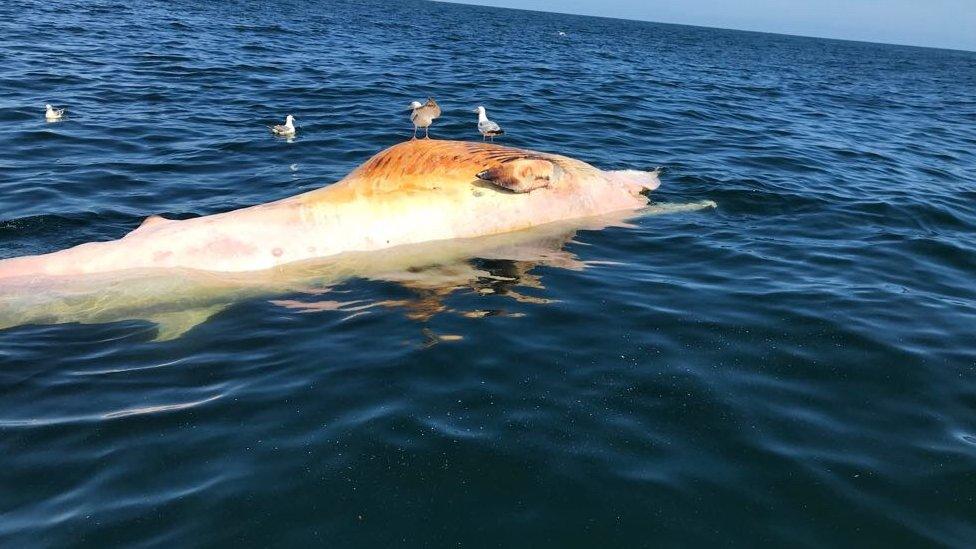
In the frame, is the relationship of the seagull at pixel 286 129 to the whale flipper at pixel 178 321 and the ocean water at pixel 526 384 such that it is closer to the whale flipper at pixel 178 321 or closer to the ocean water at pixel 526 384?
the ocean water at pixel 526 384

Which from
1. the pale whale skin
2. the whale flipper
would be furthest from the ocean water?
the pale whale skin

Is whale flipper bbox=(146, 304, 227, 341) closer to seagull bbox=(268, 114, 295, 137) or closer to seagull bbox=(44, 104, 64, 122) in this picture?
seagull bbox=(268, 114, 295, 137)

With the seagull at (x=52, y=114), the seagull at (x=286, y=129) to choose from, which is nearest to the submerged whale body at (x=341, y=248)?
the seagull at (x=286, y=129)

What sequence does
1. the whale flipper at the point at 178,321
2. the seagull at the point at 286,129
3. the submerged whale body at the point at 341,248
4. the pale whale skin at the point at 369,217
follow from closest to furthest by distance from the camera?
the whale flipper at the point at 178,321 < the submerged whale body at the point at 341,248 < the pale whale skin at the point at 369,217 < the seagull at the point at 286,129

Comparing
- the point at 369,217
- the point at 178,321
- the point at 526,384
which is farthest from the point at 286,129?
the point at 526,384

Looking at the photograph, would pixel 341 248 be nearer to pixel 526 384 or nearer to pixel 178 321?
Result: pixel 178 321

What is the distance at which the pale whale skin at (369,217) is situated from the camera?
654 centimetres

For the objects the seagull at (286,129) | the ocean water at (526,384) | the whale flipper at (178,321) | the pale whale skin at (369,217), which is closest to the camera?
the ocean water at (526,384)

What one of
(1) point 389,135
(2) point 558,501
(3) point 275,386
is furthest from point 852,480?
(1) point 389,135

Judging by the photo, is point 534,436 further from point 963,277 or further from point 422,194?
point 963,277

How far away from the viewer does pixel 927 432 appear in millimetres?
4727

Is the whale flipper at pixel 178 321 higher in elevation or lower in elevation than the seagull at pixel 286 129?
lower

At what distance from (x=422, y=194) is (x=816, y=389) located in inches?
173

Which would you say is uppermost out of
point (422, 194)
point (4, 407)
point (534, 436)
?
point (422, 194)
